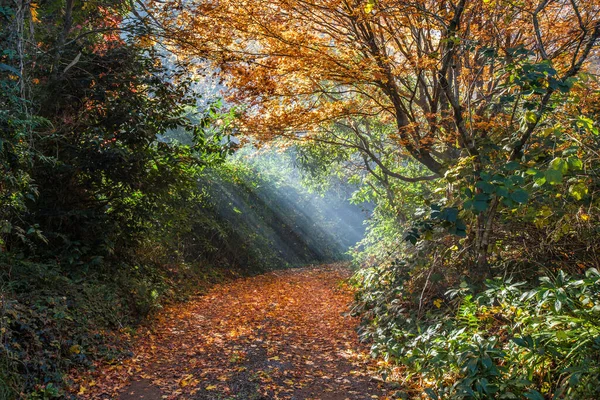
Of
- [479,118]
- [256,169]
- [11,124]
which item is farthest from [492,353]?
[256,169]

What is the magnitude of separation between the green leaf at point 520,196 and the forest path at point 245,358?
6.93 ft

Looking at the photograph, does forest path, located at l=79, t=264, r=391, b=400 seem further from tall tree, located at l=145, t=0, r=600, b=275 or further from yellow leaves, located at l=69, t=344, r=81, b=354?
tall tree, located at l=145, t=0, r=600, b=275

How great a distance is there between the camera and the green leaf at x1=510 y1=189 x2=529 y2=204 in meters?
3.33

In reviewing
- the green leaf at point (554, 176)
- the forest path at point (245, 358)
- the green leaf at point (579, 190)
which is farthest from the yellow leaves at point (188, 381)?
the green leaf at point (579, 190)

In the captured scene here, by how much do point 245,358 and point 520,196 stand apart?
11.2ft

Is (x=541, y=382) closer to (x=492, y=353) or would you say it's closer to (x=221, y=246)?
(x=492, y=353)

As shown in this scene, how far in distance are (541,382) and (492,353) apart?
38 cm

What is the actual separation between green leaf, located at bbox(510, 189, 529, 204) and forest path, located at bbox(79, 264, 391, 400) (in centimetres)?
211

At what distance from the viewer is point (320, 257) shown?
21109mm

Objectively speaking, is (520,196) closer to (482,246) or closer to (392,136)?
(482,246)

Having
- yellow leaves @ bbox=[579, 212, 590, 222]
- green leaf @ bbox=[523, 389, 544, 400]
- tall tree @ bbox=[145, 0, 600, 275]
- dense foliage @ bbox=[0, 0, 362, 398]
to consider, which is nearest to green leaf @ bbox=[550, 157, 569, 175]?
yellow leaves @ bbox=[579, 212, 590, 222]

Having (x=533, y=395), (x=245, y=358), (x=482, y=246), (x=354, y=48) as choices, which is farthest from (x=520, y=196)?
(x=354, y=48)

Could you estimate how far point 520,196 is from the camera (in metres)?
3.35

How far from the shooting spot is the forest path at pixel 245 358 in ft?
13.9
